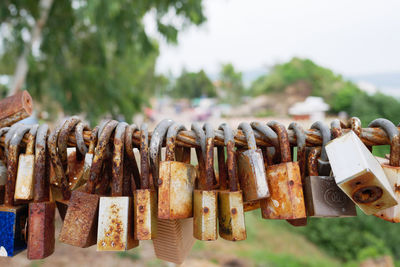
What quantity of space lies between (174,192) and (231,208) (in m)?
0.11

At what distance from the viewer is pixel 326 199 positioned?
0.50 meters

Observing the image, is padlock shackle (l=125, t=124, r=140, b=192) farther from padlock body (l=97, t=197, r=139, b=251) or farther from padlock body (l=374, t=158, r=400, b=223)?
padlock body (l=374, t=158, r=400, b=223)

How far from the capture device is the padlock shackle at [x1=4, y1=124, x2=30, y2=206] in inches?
20.9

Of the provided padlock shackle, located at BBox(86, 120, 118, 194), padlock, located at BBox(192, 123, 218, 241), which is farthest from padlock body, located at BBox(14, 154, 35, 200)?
padlock, located at BBox(192, 123, 218, 241)

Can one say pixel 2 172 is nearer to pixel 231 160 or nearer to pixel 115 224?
pixel 115 224

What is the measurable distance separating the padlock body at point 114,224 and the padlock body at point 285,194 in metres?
0.26

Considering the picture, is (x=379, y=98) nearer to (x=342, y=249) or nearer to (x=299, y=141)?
(x=299, y=141)

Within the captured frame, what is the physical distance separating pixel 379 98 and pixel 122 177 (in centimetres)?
419

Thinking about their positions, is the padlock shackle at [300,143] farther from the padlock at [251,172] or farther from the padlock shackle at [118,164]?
the padlock shackle at [118,164]

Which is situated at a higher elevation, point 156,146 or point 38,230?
point 156,146

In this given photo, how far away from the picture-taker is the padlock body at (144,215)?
1.56ft

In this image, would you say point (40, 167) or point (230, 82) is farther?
point (230, 82)

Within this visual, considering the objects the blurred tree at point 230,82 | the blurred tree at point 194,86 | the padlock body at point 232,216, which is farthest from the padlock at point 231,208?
the blurred tree at point 194,86

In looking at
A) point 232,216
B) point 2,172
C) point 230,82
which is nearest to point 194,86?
point 230,82
